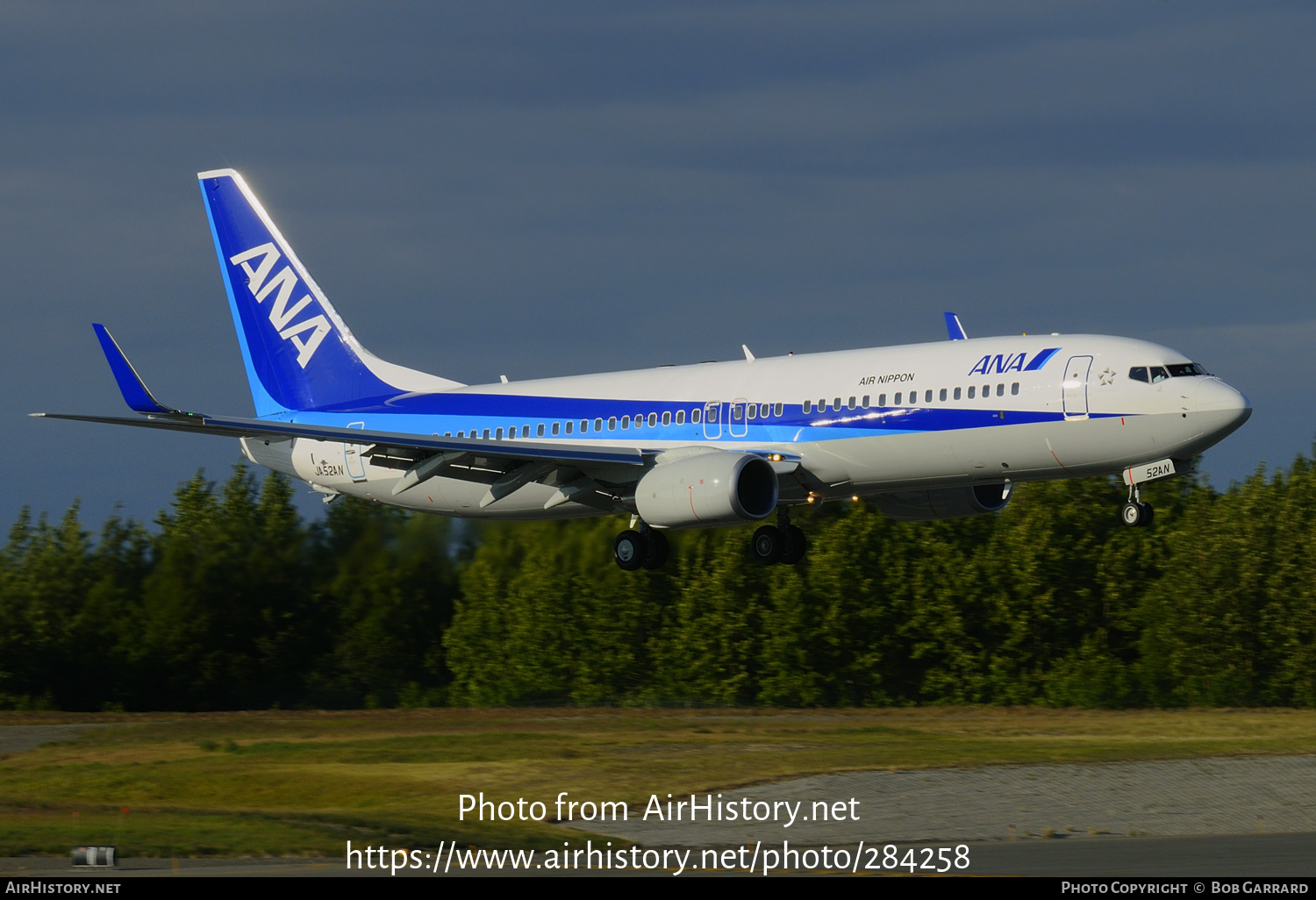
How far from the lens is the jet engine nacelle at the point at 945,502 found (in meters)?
40.0

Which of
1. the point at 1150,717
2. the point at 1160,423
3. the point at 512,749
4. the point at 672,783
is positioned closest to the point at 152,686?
the point at 512,749

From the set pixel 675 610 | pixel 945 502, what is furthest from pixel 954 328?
pixel 675 610

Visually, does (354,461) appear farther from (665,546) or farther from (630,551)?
(665,546)

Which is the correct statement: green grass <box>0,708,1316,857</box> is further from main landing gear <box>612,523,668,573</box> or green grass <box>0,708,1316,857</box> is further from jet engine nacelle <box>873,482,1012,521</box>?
jet engine nacelle <box>873,482,1012,521</box>

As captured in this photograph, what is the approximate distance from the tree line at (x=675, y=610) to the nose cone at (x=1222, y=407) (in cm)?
2414

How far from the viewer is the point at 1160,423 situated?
32.8m

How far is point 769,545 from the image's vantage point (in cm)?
4100

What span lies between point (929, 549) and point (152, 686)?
146 ft

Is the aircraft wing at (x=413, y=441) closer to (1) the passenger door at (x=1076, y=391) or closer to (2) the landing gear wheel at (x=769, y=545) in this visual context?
(2) the landing gear wheel at (x=769, y=545)

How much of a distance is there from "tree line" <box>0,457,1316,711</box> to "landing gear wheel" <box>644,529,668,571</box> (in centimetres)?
1108

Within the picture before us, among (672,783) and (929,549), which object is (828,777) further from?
(929,549)

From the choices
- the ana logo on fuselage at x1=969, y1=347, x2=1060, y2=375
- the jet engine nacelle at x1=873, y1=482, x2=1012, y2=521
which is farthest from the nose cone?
the jet engine nacelle at x1=873, y1=482, x2=1012, y2=521

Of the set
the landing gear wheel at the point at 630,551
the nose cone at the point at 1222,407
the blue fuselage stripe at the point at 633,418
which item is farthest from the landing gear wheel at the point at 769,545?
the nose cone at the point at 1222,407

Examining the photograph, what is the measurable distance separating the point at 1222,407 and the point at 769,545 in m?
12.3
